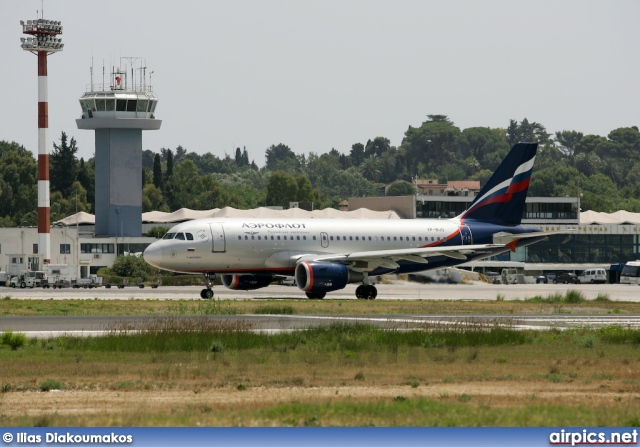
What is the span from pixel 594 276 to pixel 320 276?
5750 centimetres

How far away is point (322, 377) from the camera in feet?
82.0

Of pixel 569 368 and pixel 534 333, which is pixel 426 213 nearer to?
pixel 534 333

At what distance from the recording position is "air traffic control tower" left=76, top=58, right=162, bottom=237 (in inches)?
4813

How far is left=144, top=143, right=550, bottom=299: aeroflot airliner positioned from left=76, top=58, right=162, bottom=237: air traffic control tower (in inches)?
2421

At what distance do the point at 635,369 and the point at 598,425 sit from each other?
931 centimetres

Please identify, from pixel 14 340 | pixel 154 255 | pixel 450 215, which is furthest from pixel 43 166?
→ pixel 14 340

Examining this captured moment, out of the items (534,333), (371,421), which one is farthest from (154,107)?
(371,421)

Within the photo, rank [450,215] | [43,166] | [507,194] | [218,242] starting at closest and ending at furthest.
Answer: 1. [218,242]
2. [507,194]
3. [43,166]
4. [450,215]

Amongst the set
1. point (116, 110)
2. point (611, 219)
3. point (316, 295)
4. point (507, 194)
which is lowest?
point (316, 295)

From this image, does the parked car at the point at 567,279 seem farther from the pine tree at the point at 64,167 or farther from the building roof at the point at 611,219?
the pine tree at the point at 64,167

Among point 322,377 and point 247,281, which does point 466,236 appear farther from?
point 322,377

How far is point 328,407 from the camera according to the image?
65.6 feet

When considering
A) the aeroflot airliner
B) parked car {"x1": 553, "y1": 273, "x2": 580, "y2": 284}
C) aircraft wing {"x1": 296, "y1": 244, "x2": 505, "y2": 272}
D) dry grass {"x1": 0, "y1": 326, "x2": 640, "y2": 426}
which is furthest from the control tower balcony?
dry grass {"x1": 0, "y1": 326, "x2": 640, "y2": 426}

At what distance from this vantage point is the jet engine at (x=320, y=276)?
192ft
